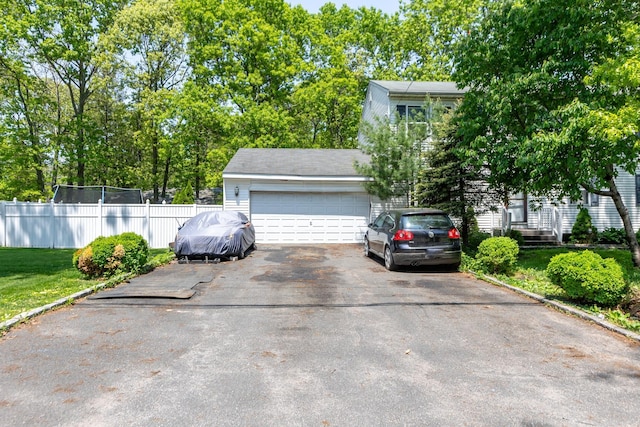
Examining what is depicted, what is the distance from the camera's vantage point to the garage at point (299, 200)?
16.2 m

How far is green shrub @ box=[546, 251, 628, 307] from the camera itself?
18.5 ft

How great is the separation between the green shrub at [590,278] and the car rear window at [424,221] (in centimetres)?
343

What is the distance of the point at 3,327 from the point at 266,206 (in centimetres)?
1181

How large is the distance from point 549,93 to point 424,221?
14.5 ft

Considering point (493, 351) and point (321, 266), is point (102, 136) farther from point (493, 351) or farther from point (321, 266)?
point (493, 351)

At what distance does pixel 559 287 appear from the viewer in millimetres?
6695

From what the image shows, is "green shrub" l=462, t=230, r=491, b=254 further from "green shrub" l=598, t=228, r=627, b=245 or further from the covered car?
the covered car

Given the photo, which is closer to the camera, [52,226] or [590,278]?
[590,278]

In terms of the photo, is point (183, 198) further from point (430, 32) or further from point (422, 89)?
point (430, 32)

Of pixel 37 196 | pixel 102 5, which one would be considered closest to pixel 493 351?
pixel 102 5

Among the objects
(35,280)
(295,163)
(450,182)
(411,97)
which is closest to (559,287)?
(450,182)

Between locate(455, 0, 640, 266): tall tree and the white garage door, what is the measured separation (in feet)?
23.0

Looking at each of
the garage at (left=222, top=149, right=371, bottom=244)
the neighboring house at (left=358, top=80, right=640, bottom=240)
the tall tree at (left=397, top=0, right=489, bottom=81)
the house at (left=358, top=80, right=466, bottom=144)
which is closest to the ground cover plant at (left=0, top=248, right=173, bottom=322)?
the garage at (left=222, top=149, right=371, bottom=244)

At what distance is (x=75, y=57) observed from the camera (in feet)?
83.5
